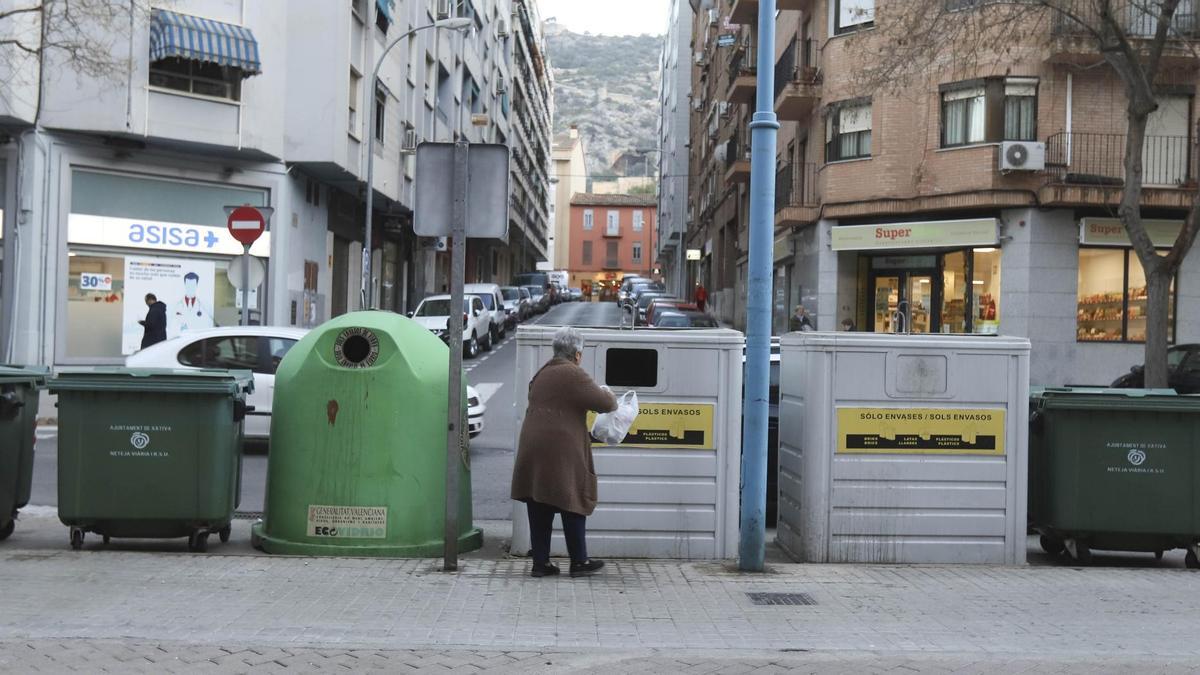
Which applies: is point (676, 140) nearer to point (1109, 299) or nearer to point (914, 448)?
point (1109, 299)

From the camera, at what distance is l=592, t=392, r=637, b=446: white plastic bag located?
7.45 m

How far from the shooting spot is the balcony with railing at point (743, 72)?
4103 centimetres

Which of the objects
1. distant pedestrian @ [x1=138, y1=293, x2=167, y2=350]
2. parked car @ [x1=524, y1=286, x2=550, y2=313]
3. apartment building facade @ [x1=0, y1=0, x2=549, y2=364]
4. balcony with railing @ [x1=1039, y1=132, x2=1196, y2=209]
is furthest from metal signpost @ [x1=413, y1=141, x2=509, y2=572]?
parked car @ [x1=524, y1=286, x2=550, y2=313]

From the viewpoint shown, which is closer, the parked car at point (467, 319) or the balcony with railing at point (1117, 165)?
the balcony with railing at point (1117, 165)

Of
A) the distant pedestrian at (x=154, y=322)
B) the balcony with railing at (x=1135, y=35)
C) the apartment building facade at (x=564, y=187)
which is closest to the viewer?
the distant pedestrian at (x=154, y=322)

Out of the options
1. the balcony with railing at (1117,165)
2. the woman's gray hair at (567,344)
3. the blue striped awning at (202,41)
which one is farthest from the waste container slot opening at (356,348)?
the balcony with railing at (1117,165)

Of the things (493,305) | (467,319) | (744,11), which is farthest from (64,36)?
(744,11)

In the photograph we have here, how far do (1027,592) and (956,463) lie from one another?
1124mm

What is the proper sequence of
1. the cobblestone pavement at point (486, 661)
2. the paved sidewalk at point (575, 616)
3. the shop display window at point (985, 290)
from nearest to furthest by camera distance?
the cobblestone pavement at point (486, 661), the paved sidewalk at point (575, 616), the shop display window at point (985, 290)

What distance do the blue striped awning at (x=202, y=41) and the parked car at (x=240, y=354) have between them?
→ 10.2 m

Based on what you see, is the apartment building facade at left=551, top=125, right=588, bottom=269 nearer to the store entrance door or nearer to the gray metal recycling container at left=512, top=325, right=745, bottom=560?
the store entrance door

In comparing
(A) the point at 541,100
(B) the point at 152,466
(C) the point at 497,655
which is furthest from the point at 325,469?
(A) the point at 541,100

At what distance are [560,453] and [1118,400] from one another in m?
3.87

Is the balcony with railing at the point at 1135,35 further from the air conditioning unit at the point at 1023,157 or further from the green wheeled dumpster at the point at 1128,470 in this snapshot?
the green wheeled dumpster at the point at 1128,470
